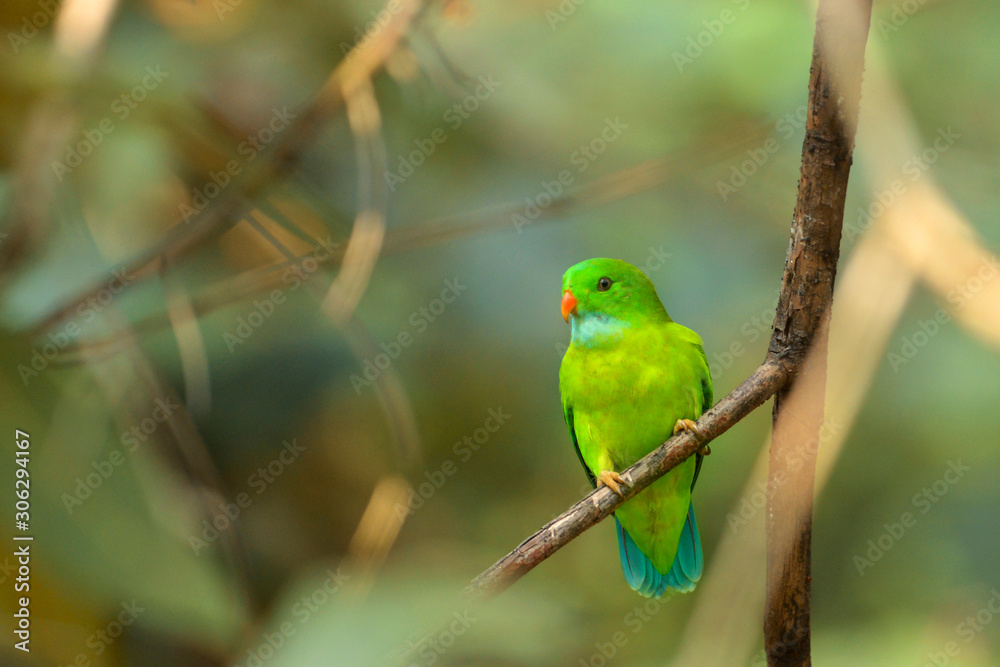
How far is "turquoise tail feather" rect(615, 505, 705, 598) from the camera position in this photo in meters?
2.76

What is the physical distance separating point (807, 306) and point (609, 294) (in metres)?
1.12

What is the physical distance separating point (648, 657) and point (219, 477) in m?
2.31

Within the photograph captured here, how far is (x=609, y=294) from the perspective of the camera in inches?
99.7

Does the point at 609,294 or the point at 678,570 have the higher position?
the point at 609,294

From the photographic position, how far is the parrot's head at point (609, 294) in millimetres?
2533

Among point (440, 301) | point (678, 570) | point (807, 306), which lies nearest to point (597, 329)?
point (678, 570)

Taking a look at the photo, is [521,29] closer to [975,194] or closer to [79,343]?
[975,194]

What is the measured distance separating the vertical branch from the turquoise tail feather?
122 cm

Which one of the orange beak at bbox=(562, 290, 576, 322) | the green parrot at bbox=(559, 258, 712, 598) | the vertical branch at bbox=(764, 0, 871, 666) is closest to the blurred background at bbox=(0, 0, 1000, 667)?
the green parrot at bbox=(559, 258, 712, 598)

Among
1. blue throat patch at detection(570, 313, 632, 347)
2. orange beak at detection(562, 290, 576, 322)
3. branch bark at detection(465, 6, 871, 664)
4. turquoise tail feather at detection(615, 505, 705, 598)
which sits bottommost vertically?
turquoise tail feather at detection(615, 505, 705, 598)

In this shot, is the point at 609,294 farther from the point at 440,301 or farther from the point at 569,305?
the point at 440,301

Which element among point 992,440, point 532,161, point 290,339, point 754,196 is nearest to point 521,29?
point 532,161

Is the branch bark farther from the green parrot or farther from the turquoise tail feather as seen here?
the turquoise tail feather

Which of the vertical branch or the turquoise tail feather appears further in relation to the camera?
the turquoise tail feather
